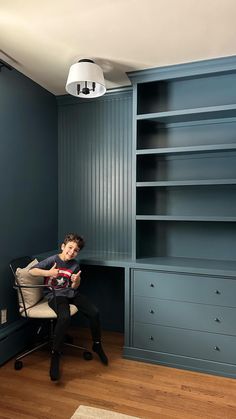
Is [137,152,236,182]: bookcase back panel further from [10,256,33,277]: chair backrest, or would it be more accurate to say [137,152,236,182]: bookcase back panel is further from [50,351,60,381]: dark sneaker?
[50,351,60,381]: dark sneaker

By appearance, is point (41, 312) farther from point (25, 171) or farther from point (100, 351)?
point (25, 171)

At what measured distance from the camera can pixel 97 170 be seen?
3.19 meters

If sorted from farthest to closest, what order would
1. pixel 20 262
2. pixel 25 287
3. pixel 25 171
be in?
1. pixel 25 171
2. pixel 20 262
3. pixel 25 287

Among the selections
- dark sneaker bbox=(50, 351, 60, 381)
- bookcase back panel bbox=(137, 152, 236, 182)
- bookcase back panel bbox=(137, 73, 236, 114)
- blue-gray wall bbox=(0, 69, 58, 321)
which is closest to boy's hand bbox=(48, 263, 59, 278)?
blue-gray wall bbox=(0, 69, 58, 321)

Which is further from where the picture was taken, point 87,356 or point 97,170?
point 97,170

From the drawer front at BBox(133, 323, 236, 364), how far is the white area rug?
730 millimetres

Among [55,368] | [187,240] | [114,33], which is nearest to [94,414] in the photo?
[55,368]

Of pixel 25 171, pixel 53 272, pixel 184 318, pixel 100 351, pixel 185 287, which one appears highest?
pixel 25 171

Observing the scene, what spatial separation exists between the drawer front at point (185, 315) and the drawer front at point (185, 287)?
49 millimetres

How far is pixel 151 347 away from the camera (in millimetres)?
2547

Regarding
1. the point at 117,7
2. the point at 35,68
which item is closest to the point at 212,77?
the point at 117,7

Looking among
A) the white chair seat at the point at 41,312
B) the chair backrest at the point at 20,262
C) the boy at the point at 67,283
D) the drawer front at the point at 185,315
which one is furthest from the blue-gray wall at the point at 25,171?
the drawer front at the point at 185,315

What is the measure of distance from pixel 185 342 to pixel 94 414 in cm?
94

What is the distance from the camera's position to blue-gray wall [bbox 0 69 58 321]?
8.34ft
